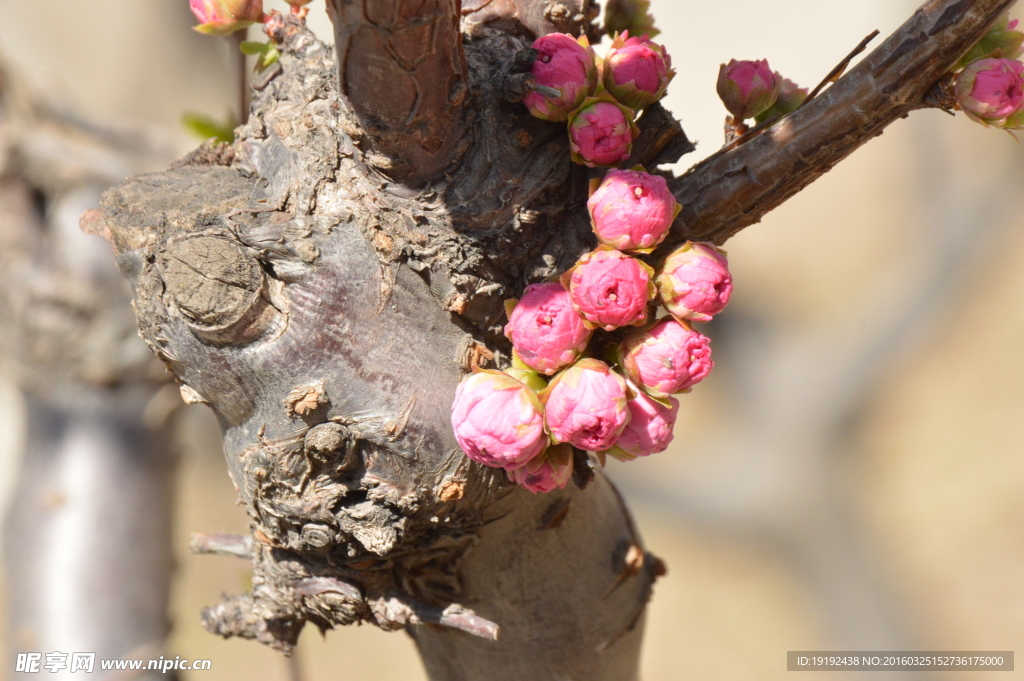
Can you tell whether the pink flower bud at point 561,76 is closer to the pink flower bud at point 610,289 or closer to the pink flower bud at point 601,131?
the pink flower bud at point 601,131

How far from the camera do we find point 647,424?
0.70m

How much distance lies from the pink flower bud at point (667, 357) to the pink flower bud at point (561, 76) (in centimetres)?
23

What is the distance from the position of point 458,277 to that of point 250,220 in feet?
0.67

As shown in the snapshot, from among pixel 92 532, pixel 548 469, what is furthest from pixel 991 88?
pixel 92 532

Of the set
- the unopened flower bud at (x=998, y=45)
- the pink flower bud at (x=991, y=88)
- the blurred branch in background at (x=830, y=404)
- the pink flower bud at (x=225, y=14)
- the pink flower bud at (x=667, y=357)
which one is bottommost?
the pink flower bud at (x=667, y=357)

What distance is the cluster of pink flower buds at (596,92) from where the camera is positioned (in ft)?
2.30

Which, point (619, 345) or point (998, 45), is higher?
point (998, 45)

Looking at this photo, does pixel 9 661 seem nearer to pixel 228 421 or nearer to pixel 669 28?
pixel 228 421

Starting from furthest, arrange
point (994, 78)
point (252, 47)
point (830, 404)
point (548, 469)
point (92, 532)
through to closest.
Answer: point (830, 404)
point (92, 532)
point (252, 47)
point (548, 469)
point (994, 78)

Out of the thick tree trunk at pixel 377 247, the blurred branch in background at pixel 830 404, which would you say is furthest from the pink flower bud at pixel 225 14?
the blurred branch in background at pixel 830 404

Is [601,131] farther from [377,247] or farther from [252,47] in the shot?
[252,47]

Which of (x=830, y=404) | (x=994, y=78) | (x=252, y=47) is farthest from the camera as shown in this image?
(x=830, y=404)

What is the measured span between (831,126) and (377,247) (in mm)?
434

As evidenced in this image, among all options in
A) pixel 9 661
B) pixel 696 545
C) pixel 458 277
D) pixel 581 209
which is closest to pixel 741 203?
pixel 581 209
